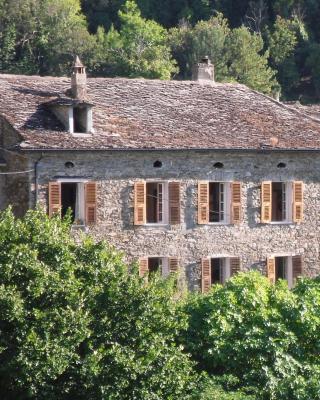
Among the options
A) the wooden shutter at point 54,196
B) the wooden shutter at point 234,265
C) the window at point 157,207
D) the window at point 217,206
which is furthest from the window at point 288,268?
the wooden shutter at point 54,196

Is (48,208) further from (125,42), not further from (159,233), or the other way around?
(125,42)

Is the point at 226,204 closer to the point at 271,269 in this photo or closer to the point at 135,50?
the point at 271,269

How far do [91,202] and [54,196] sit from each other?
1246 mm

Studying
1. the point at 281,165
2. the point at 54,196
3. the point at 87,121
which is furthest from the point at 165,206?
the point at 281,165

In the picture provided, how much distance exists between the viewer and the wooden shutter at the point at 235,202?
136 ft

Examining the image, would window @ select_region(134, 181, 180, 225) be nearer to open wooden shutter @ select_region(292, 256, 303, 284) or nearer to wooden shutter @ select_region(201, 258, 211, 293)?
wooden shutter @ select_region(201, 258, 211, 293)

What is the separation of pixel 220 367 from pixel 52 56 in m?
51.4

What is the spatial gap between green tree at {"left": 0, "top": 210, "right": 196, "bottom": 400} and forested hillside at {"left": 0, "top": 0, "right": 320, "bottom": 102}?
157ft

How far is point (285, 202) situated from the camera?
1686 inches

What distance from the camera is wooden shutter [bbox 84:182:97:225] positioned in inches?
1542

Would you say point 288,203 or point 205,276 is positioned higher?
point 288,203

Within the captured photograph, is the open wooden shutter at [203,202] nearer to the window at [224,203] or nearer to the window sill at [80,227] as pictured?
the window at [224,203]

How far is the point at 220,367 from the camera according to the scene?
3288cm

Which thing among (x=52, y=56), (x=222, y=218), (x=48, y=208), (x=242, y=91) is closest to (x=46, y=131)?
(x=48, y=208)
